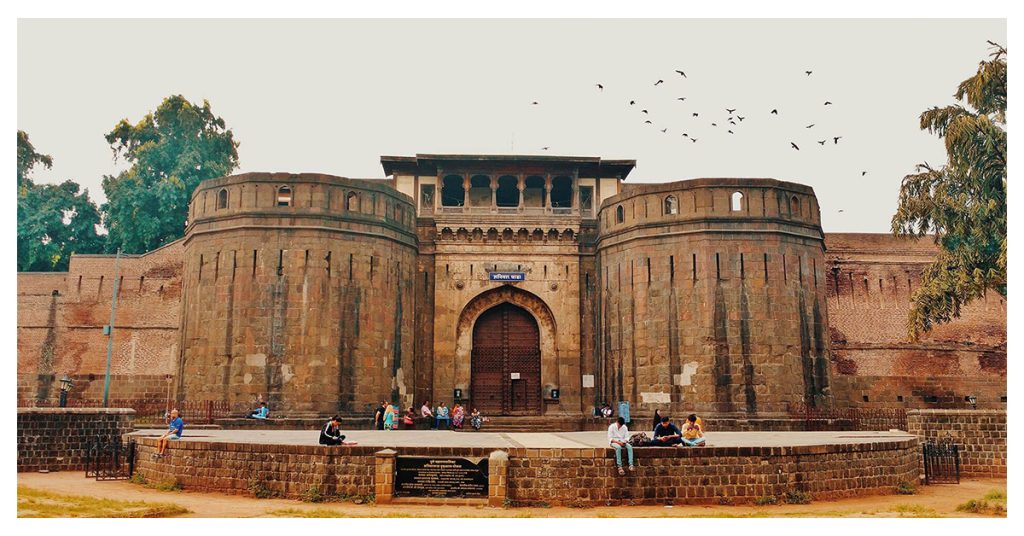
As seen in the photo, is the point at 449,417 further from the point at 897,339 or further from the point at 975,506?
the point at 897,339

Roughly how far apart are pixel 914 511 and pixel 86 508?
Result: 13.1m

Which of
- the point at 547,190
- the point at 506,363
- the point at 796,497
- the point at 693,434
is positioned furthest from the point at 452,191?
the point at 796,497

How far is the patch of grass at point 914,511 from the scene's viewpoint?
13.3m

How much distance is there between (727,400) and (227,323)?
1511cm

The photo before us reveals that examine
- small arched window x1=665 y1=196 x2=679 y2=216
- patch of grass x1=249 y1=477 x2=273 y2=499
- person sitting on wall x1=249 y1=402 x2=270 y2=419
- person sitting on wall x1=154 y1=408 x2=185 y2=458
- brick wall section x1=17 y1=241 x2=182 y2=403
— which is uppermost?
small arched window x1=665 y1=196 x2=679 y2=216

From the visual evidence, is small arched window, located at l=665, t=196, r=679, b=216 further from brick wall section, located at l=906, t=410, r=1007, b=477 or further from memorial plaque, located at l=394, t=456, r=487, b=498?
memorial plaque, located at l=394, t=456, r=487, b=498

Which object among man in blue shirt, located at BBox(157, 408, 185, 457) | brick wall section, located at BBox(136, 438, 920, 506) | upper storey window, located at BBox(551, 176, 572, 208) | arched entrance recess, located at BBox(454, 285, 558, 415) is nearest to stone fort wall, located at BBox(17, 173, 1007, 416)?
arched entrance recess, located at BBox(454, 285, 558, 415)

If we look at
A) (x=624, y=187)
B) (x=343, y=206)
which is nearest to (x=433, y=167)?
(x=343, y=206)

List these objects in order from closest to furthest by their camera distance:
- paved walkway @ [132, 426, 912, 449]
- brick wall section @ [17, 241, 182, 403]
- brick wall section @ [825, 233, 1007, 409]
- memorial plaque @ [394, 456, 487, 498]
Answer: memorial plaque @ [394, 456, 487, 498] → paved walkway @ [132, 426, 912, 449] → brick wall section @ [17, 241, 182, 403] → brick wall section @ [825, 233, 1007, 409]

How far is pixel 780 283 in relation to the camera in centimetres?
2577

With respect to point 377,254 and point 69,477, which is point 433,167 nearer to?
point 377,254

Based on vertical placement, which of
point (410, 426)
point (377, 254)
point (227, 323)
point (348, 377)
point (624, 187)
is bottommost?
point (410, 426)

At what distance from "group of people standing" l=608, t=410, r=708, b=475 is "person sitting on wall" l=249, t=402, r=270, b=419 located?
12.6 meters

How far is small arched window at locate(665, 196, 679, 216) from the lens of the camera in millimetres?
26750
